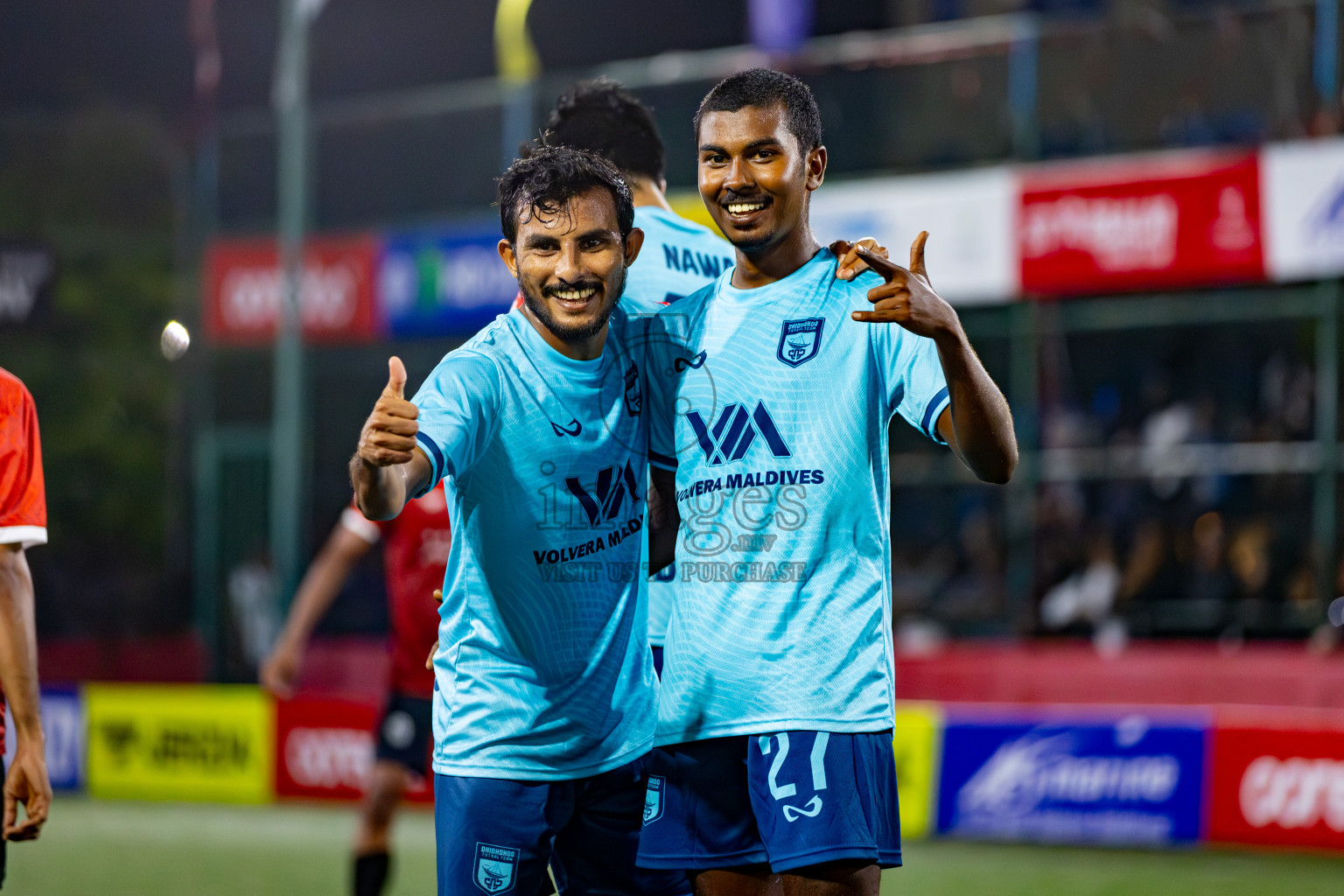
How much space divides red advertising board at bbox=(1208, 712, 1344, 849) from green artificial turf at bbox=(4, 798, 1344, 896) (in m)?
0.16

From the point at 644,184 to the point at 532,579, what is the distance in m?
1.51

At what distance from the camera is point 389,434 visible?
3.06 m

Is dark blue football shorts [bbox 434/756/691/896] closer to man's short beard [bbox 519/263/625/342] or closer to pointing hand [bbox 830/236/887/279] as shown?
man's short beard [bbox 519/263/625/342]

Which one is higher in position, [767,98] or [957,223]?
[957,223]

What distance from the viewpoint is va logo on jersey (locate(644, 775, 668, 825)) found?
3615 millimetres

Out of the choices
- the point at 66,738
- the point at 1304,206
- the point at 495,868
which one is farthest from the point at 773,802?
the point at 66,738

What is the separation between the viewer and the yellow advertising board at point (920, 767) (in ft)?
32.4

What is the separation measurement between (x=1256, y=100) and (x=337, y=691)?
907 cm

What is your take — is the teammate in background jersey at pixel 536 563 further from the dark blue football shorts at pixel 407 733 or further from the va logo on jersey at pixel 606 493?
the dark blue football shorts at pixel 407 733

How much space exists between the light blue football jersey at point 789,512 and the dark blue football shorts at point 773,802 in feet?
0.17

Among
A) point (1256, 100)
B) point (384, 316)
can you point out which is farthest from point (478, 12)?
point (1256, 100)

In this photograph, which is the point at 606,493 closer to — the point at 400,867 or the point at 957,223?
the point at 400,867

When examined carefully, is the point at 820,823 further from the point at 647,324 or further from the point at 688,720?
the point at 647,324

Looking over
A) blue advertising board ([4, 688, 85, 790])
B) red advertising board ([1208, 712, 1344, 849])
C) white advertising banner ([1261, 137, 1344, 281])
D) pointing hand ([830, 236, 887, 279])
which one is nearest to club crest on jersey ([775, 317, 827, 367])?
pointing hand ([830, 236, 887, 279])
